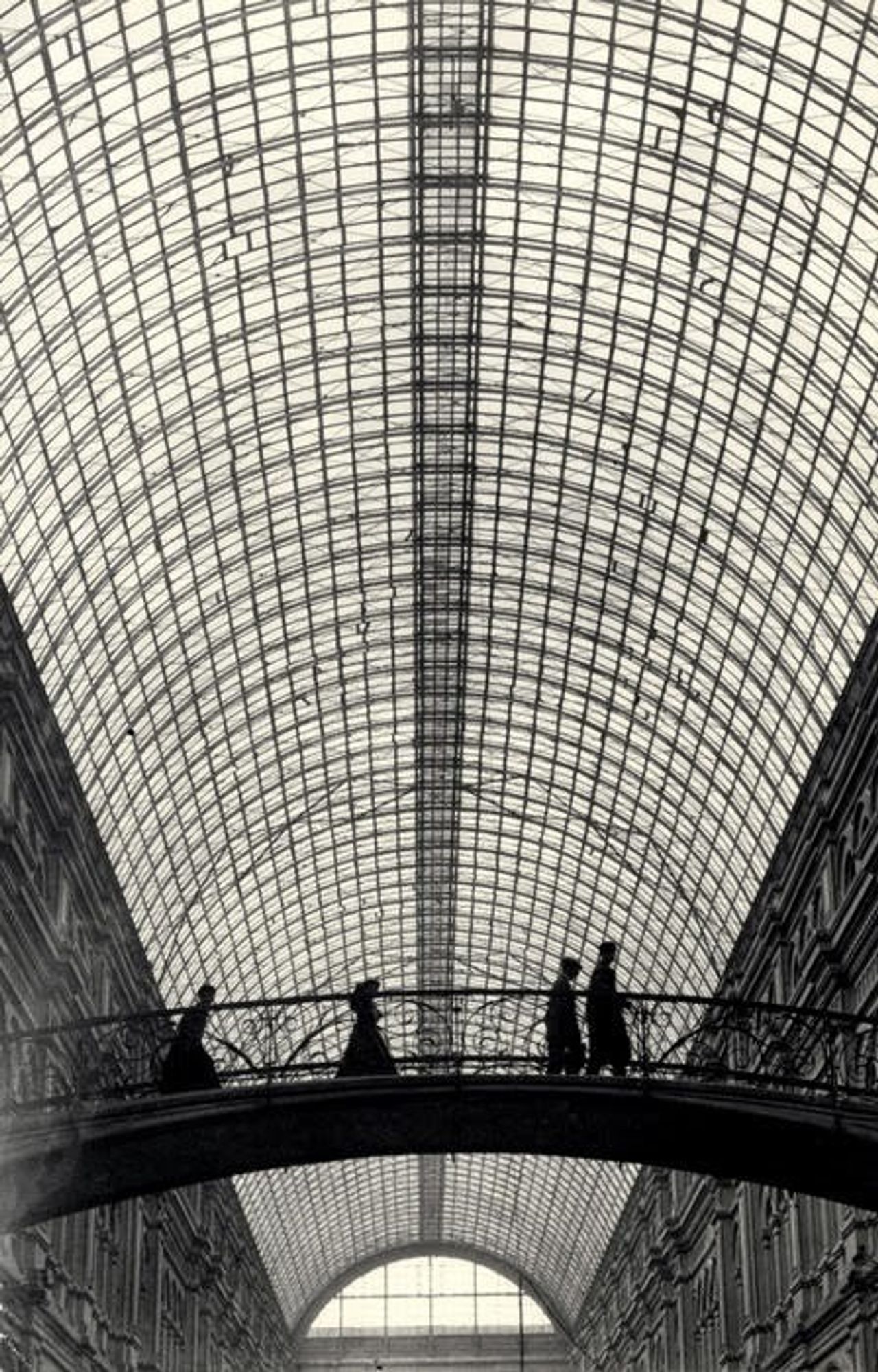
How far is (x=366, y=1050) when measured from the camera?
36.8 m

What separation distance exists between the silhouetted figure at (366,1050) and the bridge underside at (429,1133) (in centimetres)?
64

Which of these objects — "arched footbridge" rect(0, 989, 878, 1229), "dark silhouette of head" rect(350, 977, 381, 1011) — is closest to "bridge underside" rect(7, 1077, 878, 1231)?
"arched footbridge" rect(0, 989, 878, 1229)

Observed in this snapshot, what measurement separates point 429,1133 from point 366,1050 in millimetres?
1742

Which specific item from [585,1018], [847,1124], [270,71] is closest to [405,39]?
[270,71]

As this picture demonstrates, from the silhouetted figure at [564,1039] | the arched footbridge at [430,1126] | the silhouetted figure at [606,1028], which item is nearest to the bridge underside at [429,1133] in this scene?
the arched footbridge at [430,1126]

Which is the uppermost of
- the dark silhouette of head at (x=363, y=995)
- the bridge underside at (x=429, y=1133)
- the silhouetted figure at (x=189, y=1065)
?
the dark silhouette of head at (x=363, y=995)

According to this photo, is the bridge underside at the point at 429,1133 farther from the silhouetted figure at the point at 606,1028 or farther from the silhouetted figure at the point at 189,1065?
the silhouetted figure at the point at 189,1065

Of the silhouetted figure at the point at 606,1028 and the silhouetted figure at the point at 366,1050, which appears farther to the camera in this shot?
the silhouetted figure at the point at 366,1050

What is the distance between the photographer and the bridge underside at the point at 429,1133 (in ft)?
114

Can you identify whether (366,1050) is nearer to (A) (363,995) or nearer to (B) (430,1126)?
(A) (363,995)

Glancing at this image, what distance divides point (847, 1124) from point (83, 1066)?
12.6 metres

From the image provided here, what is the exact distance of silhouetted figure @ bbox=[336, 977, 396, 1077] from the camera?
120 ft

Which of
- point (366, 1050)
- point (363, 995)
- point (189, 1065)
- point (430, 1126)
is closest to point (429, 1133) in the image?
point (430, 1126)

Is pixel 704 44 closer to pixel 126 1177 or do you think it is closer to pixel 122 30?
pixel 122 30
